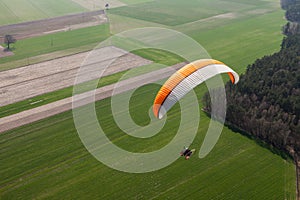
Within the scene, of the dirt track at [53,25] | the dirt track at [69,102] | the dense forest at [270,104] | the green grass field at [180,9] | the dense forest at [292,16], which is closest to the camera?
the dense forest at [270,104]

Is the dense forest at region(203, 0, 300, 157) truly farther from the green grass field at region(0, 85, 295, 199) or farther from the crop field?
the crop field

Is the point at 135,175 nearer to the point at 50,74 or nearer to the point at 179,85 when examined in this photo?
the point at 179,85

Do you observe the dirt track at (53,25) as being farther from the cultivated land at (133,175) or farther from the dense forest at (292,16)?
the dense forest at (292,16)

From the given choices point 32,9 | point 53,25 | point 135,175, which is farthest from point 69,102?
point 32,9

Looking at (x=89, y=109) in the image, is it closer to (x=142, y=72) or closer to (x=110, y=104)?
Result: (x=110, y=104)

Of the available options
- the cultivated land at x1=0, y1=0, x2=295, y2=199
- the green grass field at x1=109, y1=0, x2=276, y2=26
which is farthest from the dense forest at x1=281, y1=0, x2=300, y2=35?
the cultivated land at x1=0, y1=0, x2=295, y2=199

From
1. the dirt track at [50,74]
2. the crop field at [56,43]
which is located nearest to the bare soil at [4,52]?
the crop field at [56,43]

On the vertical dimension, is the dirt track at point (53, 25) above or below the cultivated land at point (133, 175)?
below
